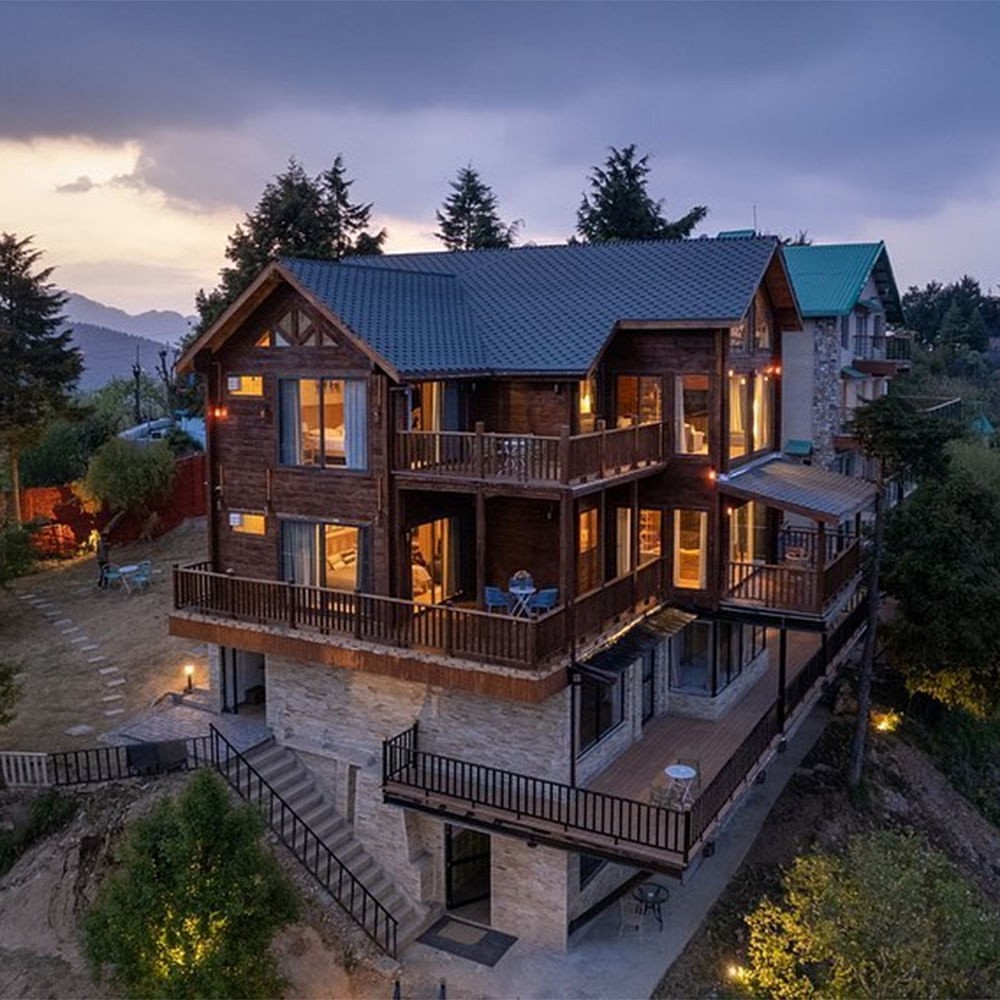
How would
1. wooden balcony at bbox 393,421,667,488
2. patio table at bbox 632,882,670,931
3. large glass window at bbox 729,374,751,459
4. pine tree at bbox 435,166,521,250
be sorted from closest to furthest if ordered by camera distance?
wooden balcony at bbox 393,421,667,488, patio table at bbox 632,882,670,931, large glass window at bbox 729,374,751,459, pine tree at bbox 435,166,521,250

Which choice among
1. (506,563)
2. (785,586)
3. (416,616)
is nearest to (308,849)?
(416,616)

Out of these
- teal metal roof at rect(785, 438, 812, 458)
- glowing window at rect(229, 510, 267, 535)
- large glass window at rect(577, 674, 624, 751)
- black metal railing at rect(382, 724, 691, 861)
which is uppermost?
teal metal roof at rect(785, 438, 812, 458)

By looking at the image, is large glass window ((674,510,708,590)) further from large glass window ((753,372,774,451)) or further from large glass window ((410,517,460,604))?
large glass window ((410,517,460,604))

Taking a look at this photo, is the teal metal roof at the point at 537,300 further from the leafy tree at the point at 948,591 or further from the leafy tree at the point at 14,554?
the leafy tree at the point at 14,554

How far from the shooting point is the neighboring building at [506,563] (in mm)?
17234

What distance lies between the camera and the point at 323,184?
4362cm

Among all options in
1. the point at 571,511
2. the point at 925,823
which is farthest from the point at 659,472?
the point at 925,823

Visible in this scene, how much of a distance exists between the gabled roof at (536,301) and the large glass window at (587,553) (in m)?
3.47

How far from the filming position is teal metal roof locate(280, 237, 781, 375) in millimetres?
18969

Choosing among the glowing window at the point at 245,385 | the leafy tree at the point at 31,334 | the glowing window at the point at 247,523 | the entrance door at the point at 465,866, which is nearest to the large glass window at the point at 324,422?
the glowing window at the point at 245,385

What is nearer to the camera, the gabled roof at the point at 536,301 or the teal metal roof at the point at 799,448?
the gabled roof at the point at 536,301

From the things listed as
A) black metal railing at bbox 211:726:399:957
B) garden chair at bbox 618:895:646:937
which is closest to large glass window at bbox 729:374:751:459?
garden chair at bbox 618:895:646:937

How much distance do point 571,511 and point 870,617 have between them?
10.7 meters

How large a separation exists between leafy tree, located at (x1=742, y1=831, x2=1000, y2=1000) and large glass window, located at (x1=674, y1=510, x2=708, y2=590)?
7.27 m
